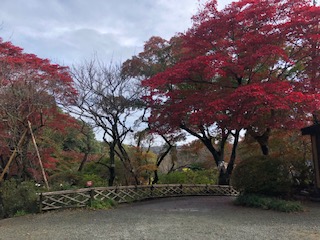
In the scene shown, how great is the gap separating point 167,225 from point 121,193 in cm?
513

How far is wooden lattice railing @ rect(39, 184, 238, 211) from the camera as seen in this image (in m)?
9.95

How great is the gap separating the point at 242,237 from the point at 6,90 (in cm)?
894

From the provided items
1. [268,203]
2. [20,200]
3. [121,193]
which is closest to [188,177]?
[121,193]

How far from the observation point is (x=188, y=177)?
59.6 ft

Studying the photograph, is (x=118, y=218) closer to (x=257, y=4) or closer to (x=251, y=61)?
(x=251, y=61)

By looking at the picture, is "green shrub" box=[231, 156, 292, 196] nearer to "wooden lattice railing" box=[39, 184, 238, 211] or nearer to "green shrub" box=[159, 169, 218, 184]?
"wooden lattice railing" box=[39, 184, 238, 211]

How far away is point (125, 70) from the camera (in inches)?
567

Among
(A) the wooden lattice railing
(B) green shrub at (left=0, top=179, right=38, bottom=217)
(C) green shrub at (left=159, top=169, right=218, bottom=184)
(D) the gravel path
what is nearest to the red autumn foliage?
(D) the gravel path

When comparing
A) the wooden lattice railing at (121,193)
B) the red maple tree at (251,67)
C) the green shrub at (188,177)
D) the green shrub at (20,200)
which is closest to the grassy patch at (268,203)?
the red maple tree at (251,67)

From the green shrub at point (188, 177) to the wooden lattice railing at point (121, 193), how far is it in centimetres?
136

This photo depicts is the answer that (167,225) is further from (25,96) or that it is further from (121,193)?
(25,96)

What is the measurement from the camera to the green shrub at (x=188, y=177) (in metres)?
17.5

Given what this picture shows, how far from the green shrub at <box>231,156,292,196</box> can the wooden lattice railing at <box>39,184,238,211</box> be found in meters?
4.39

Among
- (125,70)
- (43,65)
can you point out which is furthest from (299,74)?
(43,65)
